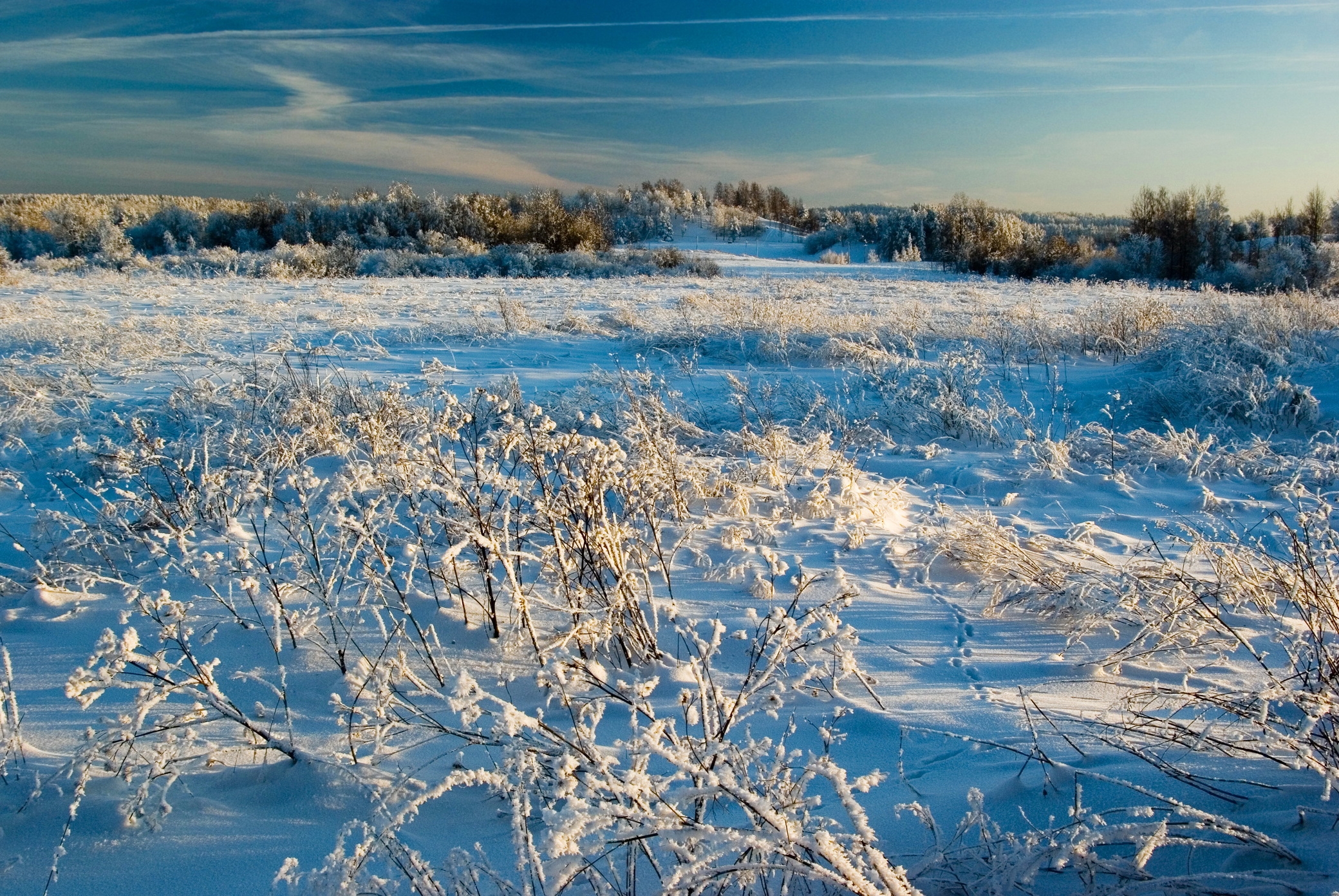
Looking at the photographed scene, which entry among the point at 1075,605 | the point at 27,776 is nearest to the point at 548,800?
the point at 27,776

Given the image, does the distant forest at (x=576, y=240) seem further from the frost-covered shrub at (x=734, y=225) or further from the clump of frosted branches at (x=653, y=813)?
the clump of frosted branches at (x=653, y=813)

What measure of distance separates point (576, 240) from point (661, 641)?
2590cm

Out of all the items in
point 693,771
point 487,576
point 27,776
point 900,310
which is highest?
point 900,310

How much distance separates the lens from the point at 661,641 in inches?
109

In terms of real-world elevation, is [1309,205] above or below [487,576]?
above

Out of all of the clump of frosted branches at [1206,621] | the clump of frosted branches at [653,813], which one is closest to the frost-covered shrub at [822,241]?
the clump of frosted branches at [1206,621]

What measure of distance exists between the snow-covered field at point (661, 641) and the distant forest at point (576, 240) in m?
14.5

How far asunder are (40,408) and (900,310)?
33.8 feet

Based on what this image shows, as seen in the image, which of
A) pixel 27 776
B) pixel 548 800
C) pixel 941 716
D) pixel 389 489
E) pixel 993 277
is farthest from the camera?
pixel 993 277

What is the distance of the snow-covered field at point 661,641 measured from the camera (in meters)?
1.49

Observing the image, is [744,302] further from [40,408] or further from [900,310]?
[40,408]

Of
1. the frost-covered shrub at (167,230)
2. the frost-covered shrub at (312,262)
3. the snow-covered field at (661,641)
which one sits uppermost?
the frost-covered shrub at (167,230)

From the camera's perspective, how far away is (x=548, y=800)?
70.5 inches

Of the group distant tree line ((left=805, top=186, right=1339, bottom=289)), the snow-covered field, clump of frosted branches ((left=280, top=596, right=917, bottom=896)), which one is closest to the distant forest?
distant tree line ((left=805, top=186, right=1339, bottom=289))
